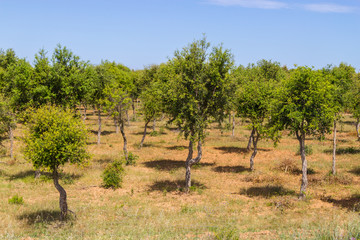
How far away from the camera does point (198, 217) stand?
60.3 feet

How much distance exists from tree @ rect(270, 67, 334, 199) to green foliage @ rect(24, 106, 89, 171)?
1461 cm

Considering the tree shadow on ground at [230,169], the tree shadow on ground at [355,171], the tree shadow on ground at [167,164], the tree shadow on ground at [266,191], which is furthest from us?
the tree shadow on ground at [167,164]

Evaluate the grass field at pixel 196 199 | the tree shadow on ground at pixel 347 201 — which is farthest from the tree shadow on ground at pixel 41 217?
the tree shadow on ground at pixel 347 201

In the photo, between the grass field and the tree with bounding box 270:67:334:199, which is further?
the tree with bounding box 270:67:334:199

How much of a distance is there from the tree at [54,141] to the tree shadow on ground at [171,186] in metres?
9.75

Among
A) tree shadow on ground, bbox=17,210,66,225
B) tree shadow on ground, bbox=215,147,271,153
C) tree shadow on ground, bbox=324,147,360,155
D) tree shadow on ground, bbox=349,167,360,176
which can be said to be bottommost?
→ tree shadow on ground, bbox=17,210,66,225

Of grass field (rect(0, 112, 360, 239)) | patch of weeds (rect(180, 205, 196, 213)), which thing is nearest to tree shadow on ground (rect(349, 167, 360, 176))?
grass field (rect(0, 112, 360, 239))

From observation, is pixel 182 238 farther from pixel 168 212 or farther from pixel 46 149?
pixel 46 149

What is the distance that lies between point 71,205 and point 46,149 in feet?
19.3

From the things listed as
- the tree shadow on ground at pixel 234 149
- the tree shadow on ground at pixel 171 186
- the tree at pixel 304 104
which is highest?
the tree at pixel 304 104

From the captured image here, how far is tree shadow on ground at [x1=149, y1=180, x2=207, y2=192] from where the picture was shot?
25.8 meters

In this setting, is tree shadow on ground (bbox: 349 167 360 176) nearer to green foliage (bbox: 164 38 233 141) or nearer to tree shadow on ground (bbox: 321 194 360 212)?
tree shadow on ground (bbox: 321 194 360 212)

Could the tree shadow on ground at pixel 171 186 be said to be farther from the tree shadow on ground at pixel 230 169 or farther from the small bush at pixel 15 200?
the small bush at pixel 15 200

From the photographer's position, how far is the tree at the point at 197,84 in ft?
77.7
